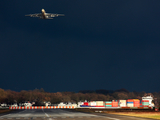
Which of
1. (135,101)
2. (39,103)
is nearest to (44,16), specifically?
(39,103)

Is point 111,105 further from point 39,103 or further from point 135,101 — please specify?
point 39,103

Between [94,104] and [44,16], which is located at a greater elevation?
[44,16]

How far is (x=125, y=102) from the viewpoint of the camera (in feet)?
552

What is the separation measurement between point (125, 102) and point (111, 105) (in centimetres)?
1565

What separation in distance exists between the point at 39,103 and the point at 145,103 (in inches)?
3122

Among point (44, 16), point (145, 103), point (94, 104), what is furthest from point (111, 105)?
point (44, 16)

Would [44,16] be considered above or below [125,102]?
above

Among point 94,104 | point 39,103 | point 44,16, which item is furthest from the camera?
point 94,104

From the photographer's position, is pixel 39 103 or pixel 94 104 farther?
pixel 94 104

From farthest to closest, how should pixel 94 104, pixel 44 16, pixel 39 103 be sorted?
1. pixel 94 104
2. pixel 39 103
3. pixel 44 16

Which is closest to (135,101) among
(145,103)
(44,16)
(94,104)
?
(145,103)

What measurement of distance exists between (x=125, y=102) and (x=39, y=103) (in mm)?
66600

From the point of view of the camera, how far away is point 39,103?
155 metres

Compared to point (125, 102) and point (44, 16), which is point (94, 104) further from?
point (44, 16)
